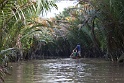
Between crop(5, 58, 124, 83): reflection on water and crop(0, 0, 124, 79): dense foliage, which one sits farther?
crop(0, 0, 124, 79): dense foliage

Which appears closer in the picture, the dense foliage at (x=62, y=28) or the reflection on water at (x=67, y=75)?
the reflection on water at (x=67, y=75)

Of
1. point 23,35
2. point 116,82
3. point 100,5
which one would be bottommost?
point 116,82

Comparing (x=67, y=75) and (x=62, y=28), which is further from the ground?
(x=62, y=28)

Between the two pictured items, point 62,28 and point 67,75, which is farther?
point 62,28

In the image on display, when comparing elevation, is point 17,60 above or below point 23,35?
below

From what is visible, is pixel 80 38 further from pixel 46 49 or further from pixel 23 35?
pixel 23 35

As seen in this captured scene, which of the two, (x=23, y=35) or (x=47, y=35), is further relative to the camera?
(x=47, y=35)

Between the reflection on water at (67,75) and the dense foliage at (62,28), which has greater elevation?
the dense foliage at (62,28)

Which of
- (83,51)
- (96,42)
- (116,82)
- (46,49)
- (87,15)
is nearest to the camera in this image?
(116,82)

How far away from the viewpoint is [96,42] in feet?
66.9

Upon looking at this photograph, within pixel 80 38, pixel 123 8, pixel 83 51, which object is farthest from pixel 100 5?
pixel 83 51

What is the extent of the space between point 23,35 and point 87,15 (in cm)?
373

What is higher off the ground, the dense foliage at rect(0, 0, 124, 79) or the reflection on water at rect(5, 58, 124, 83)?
the dense foliage at rect(0, 0, 124, 79)

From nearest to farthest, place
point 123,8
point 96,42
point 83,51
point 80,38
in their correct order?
point 123,8 < point 96,42 < point 80,38 < point 83,51
